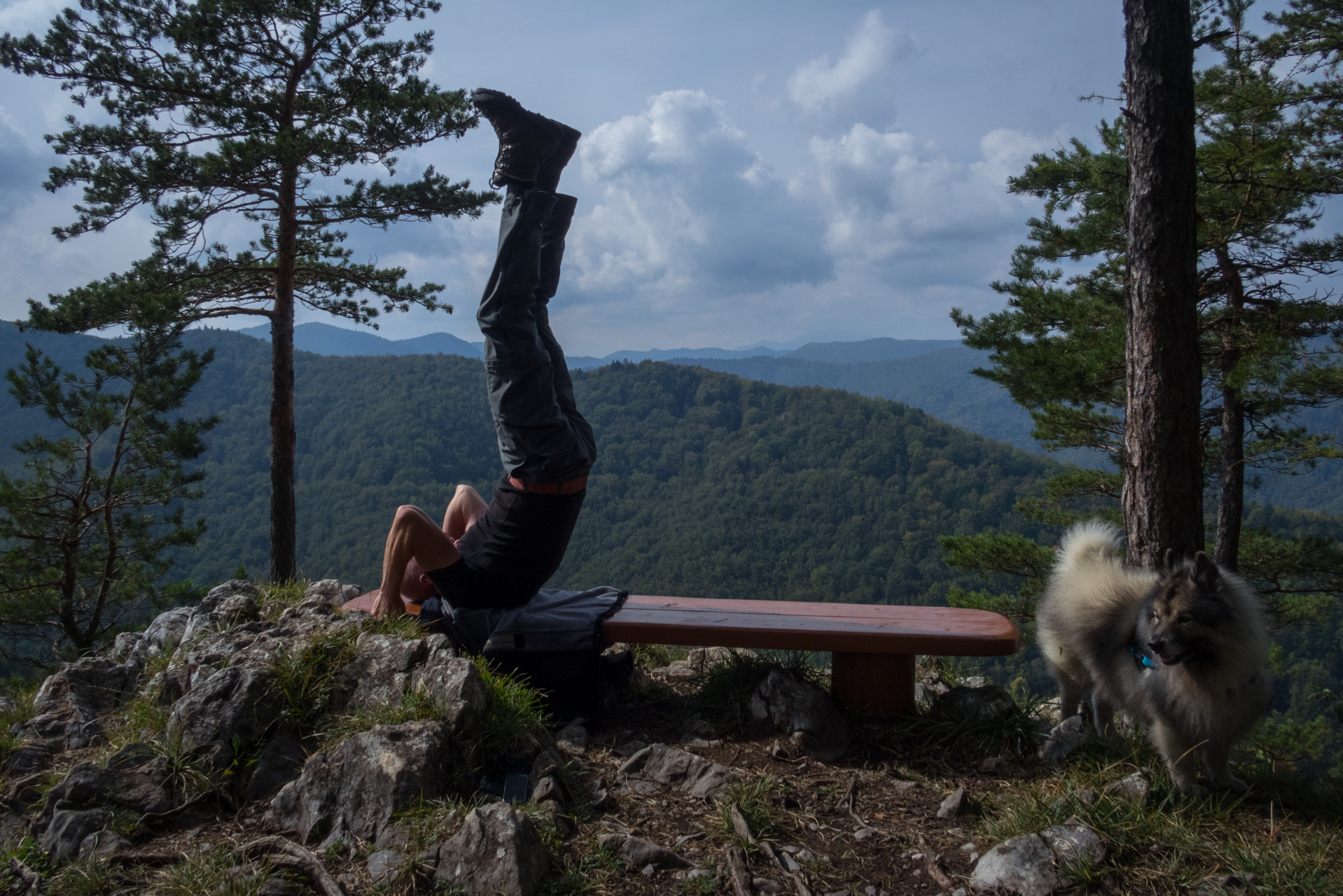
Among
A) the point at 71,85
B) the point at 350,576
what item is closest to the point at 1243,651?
the point at 71,85

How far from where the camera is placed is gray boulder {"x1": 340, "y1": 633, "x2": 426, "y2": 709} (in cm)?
313

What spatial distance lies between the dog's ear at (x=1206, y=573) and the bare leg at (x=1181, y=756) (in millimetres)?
533

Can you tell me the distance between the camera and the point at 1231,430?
858cm

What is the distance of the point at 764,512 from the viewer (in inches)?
2131

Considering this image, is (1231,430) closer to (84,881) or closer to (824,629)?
(824,629)

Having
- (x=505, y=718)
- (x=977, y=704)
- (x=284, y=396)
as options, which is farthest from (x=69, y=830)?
(x=284, y=396)

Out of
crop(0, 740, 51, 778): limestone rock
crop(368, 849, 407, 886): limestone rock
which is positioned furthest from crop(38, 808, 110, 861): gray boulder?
crop(368, 849, 407, 886): limestone rock

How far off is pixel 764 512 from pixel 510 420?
168ft

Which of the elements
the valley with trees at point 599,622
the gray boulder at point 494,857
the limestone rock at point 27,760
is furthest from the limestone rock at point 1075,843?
the limestone rock at point 27,760

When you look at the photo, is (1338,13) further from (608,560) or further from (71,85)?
(608,560)

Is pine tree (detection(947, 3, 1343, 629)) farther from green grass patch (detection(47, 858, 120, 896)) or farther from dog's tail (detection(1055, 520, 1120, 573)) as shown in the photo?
green grass patch (detection(47, 858, 120, 896))

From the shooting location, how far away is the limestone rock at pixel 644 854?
8.16ft

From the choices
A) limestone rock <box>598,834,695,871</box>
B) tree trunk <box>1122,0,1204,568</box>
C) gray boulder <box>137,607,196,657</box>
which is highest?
tree trunk <box>1122,0,1204,568</box>

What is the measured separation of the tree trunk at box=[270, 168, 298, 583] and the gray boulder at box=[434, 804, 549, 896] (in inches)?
249
